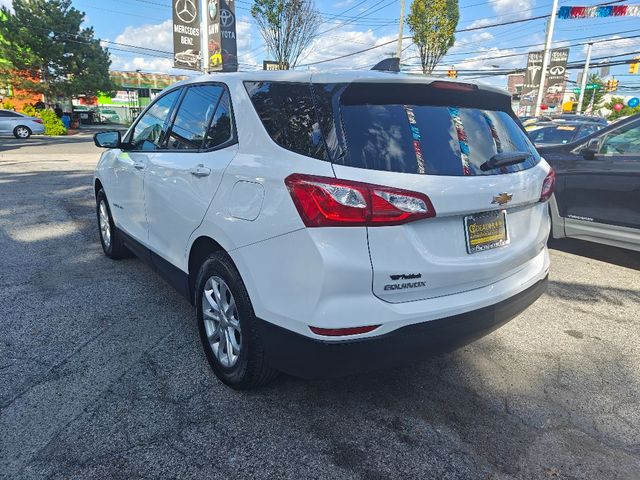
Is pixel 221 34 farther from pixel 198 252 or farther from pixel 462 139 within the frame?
pixel 462 139

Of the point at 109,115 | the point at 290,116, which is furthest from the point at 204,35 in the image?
the point at 109,115

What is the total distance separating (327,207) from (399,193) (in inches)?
12.3

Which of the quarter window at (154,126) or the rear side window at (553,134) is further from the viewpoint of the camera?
the rear side window at (553,134)

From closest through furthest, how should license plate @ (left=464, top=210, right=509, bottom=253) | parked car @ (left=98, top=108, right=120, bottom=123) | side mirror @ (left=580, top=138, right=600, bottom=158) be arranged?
license plate @ (left=464, top=210, right=509, bottom=253) → side mirror @ (left=580, top=138, right=600, bottom=158) → parked car @ (left=98, top=108, right=120, bottom=123)

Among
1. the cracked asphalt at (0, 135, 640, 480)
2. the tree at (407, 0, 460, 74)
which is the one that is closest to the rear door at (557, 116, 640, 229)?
the cracked asphalt at (0, 135, 640, 480)

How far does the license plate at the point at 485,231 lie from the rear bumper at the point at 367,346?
12.6 inches

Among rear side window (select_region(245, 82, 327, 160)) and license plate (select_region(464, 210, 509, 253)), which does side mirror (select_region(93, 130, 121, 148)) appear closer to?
rear side window (select_region(245, 82, 327, 160))

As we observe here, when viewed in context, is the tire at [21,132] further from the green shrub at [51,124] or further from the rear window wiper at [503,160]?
the rear window wiper at [503,160]

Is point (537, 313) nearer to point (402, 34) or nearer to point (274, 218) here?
point (274, 218)

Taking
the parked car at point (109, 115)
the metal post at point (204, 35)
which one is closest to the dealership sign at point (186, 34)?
the metal post at point (204, 35)

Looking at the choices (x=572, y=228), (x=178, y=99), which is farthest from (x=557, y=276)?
(x=178, y=99)

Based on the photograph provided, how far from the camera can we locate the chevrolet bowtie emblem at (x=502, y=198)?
2.33 meters

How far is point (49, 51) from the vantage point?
3375 cm

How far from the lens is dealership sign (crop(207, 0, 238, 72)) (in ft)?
58.5
